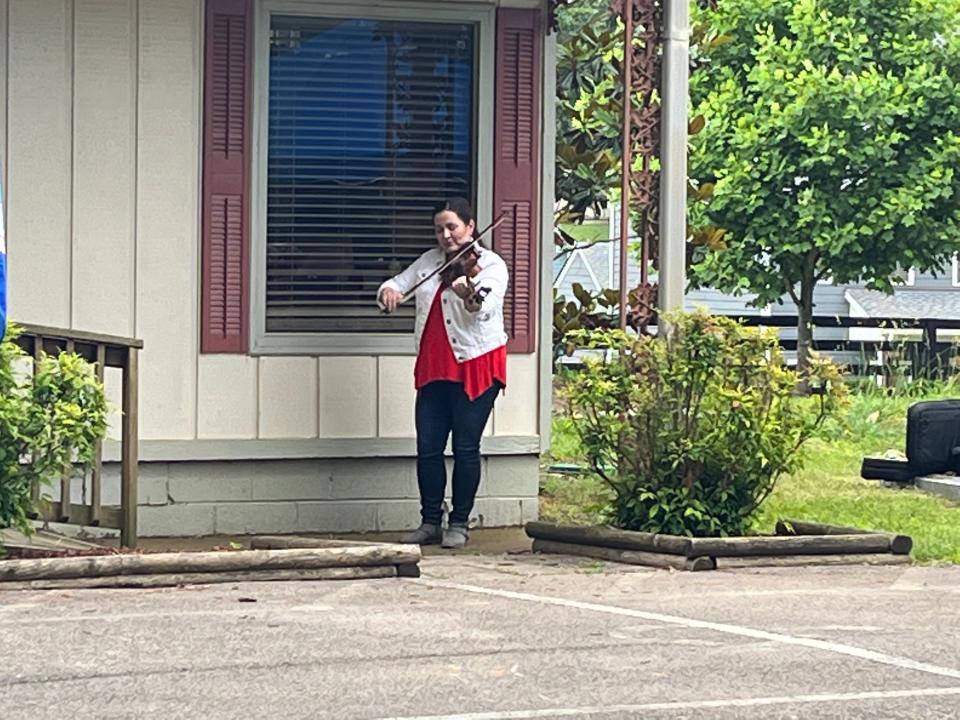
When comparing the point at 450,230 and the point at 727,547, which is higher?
the point at 450,230

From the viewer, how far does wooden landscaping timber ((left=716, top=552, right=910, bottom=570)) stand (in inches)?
370

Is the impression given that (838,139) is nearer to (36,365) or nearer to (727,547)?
(727,547)

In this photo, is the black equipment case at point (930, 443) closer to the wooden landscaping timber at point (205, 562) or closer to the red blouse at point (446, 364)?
the red blouse at point (446, 364)

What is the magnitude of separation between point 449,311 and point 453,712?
4522mm

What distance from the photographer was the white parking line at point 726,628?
6805 mm

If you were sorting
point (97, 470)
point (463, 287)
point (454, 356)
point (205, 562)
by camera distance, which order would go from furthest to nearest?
point (454, 356) → point (463, 287) → point (97, 470) → point (205, 562)

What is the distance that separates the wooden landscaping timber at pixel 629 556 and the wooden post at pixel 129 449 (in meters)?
2.01

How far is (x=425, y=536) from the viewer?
10.4 m

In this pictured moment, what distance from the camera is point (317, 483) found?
10.9 meters

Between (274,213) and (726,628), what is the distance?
13.9ft

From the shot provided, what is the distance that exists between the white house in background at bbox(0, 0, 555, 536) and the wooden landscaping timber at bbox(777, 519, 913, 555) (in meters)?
1.71

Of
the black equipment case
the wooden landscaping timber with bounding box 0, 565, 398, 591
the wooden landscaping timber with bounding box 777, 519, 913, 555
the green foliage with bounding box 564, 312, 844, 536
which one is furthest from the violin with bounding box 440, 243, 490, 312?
the black equipment case

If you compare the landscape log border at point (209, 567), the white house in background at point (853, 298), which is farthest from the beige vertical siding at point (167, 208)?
the white house in background at point (853, 298)

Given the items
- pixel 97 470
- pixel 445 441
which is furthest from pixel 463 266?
pixel 97 470
